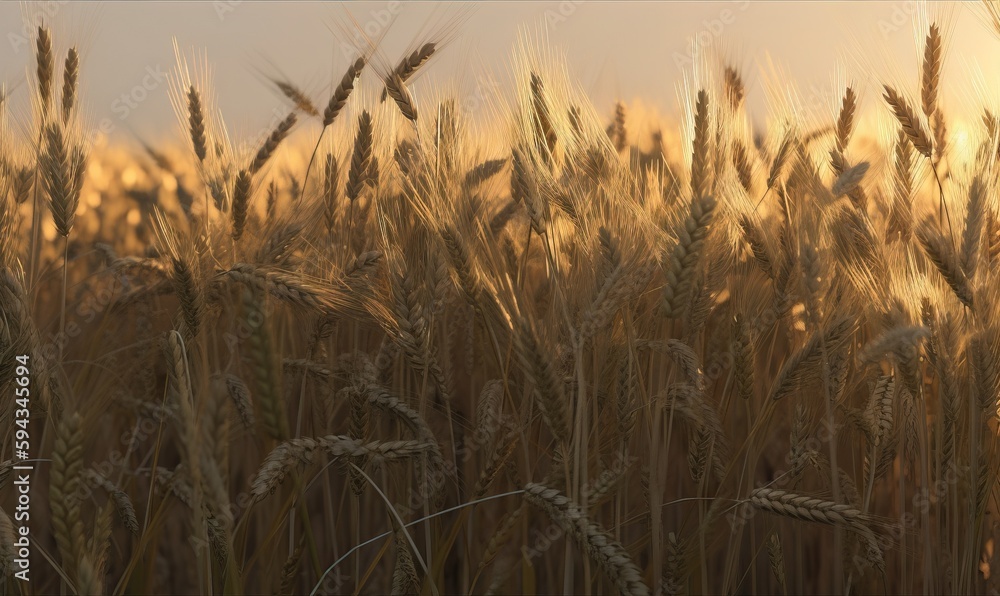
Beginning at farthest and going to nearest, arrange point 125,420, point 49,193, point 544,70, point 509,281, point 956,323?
1. point 125,420
2. point 544,70
3. point 49,193
4. point 956,323
5. point 509,281

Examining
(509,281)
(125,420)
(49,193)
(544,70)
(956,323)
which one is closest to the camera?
(509,281)

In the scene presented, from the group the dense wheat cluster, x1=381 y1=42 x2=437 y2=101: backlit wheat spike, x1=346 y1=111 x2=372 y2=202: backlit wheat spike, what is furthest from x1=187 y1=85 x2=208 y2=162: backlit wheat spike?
x1=381 y1=42 x2=437 y2=101: backlit wheat spike

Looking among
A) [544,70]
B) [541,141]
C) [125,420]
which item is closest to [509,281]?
[541,141]

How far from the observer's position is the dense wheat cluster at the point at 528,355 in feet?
4.65

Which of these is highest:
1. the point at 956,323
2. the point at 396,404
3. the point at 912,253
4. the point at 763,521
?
the point at 912,253

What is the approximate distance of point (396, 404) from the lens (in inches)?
59.6

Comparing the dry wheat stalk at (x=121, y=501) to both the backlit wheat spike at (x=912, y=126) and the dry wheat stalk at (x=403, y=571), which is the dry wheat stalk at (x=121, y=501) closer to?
the dry wheat stalk at (x=403, y=571)

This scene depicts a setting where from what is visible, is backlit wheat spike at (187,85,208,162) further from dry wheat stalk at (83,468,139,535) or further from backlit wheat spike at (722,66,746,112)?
backlit wheat spike at (722,66,746,112)

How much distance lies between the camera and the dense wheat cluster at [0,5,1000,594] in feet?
4.65

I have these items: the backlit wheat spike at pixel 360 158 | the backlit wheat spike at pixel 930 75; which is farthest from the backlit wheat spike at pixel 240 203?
the backlit wheat spike at pixel 930 75

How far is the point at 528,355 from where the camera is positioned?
1.33 meters

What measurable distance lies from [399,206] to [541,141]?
0.40 metres

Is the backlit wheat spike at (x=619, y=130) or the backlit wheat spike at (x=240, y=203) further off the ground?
the backlit wheat spike at (x=619, y=130)

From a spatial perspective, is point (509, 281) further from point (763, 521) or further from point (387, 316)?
point (763, 521)
